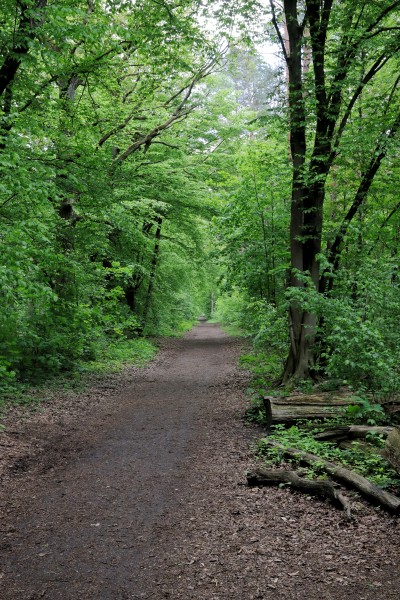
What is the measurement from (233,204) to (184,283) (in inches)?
489

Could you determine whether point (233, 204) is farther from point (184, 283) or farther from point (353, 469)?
point (184, 283)

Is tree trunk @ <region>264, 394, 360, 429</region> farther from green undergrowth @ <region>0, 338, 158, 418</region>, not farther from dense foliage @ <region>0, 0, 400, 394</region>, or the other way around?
green undergrowth @ <region>0, 338, 158, 418</region>

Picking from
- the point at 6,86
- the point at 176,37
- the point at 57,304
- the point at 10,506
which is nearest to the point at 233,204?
the point at 176,37

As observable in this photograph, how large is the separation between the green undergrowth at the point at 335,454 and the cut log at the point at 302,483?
0.86ft

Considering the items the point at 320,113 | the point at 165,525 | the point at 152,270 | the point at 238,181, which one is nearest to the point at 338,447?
the point at 165,525

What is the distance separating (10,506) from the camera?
5.14 m

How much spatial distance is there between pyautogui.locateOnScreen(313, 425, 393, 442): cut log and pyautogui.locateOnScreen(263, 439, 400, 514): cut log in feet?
2.14

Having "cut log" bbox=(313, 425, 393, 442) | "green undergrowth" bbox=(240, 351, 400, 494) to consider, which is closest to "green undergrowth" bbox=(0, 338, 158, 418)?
"green undergrowth" bbox=(240, 351, 400, 494)

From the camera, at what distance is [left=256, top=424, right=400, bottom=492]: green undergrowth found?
17.4 feet

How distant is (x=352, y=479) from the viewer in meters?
5.12

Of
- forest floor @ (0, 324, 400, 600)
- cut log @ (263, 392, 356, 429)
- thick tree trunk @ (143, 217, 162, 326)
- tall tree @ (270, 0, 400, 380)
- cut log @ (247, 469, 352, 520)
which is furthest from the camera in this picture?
thick tree trunk @ (143, 217, 162, 326)

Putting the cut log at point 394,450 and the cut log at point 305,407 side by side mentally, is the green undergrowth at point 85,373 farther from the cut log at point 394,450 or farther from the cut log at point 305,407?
the cut log at point 394,450

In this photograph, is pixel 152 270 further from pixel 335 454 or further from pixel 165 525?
pixel 165 525

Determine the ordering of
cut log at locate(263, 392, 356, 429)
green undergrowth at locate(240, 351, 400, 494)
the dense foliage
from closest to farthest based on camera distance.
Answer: green undergrowth at locate(240, 351, 400, 494) < the dense foliage < cut log at locate(263, 392, 356, 429)
